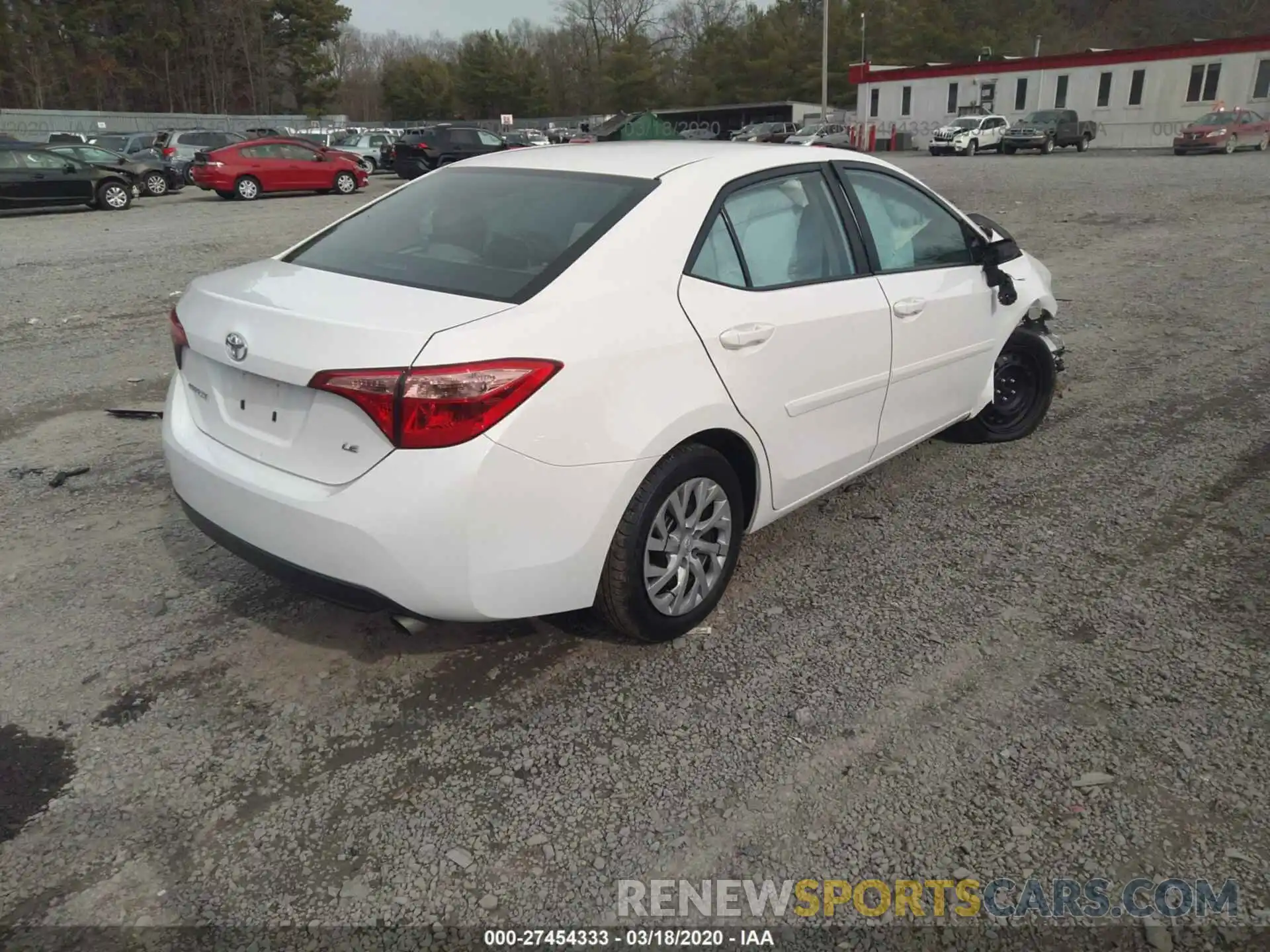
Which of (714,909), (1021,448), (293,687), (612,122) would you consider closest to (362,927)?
(714,909)

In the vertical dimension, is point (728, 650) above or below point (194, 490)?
below

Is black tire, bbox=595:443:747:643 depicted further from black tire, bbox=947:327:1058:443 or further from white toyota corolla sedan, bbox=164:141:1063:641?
black tire, bbox=947:327:1058:443

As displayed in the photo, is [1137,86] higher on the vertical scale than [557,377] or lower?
lower

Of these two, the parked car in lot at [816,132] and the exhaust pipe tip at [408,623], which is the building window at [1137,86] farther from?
the exhaust pipe tip at [408,623]

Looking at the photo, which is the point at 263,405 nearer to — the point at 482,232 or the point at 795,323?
the point at 482,232

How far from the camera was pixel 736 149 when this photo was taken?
3.73m

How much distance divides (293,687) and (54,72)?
243 ft

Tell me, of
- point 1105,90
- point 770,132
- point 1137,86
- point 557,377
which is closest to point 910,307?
point 557,377

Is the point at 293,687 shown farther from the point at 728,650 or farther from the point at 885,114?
the point at 885,114

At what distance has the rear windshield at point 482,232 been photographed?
2.94m

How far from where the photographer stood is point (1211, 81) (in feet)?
136

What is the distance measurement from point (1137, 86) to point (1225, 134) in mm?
13072

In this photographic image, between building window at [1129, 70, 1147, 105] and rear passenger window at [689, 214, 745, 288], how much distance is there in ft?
163

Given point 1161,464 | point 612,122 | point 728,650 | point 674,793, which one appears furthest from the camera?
point 612,122
